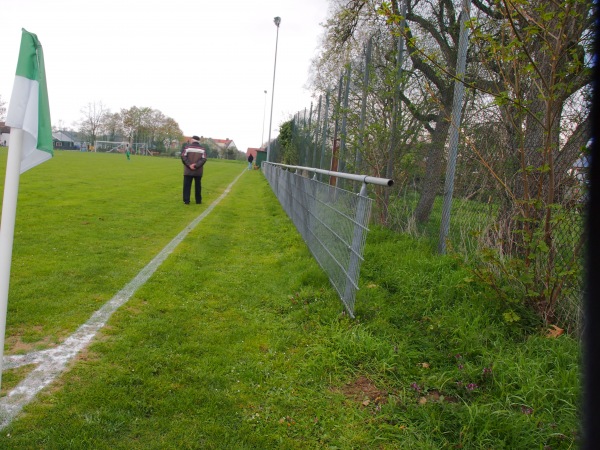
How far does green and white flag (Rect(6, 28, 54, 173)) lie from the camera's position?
95.0 inches

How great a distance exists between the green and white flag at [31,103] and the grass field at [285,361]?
4.73 feet

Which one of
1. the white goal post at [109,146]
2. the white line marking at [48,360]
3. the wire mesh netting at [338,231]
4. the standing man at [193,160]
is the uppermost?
the white goal post at [109,146]

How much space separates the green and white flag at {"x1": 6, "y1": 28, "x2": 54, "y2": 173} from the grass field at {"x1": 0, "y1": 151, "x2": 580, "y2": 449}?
4.73 feet

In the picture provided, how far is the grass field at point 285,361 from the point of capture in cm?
252

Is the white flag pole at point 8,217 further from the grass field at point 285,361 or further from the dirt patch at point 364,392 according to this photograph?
the dirt patch at point 364,392

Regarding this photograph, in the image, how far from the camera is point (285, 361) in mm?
3418

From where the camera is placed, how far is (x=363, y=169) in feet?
29.6

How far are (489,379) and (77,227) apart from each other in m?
7.10

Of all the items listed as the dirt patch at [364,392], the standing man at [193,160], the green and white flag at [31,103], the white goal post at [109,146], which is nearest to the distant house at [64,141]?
the white goal post at [109,146]

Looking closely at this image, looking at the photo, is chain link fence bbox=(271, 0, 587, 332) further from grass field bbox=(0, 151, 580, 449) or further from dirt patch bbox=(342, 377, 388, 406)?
dirt patch bbox=(342, 377, 388, 406)

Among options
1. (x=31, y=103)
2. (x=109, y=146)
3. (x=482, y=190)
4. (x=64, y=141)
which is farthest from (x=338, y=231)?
(x=64, y=141)

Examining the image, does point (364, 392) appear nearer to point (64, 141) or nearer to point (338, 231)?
point (338, 231)

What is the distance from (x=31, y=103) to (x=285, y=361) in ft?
A: 7.56

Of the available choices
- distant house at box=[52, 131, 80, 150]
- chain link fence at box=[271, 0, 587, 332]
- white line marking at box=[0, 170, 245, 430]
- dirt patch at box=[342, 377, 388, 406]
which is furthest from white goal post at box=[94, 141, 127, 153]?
dirt patch at box=[342, 377, 388, 406]
